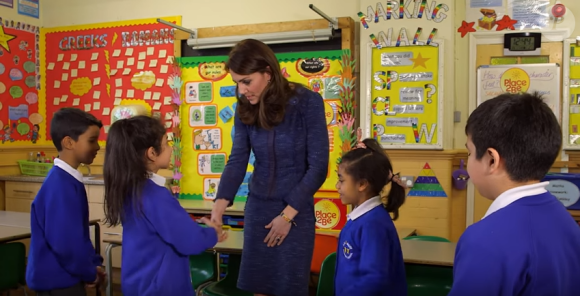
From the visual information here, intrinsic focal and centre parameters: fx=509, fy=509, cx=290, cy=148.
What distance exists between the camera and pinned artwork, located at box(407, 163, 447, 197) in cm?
417

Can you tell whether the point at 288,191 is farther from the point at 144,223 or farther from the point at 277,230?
the point at 144,223

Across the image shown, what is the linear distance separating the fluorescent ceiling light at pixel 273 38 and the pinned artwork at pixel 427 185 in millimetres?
1400

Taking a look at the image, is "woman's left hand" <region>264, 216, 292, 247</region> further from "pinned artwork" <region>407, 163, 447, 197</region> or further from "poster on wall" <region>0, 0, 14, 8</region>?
"poster on wall" <region>0, 0, 14, 8</region>

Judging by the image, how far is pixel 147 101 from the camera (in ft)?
17.0

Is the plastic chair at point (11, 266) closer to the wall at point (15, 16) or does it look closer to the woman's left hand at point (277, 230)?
the woman's left hand at point (277, 230)

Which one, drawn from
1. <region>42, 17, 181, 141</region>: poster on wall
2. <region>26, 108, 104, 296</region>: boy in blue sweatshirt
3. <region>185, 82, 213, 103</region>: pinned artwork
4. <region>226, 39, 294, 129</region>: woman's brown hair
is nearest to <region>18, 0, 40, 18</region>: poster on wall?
<region>42, 17, 181, 141</region>: poster on wall

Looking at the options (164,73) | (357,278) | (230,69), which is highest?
(164,73)

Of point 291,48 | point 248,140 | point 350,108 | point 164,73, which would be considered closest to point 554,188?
point 350,108

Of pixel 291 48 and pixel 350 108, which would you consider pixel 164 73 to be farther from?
pixel 350 108

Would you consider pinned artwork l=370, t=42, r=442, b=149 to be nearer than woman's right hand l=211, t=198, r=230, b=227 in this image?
No

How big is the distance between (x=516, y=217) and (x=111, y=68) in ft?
16.6

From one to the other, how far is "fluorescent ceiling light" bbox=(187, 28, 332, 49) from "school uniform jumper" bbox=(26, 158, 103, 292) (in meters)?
2.71

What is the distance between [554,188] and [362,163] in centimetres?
246

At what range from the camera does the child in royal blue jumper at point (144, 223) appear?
1.66 m
